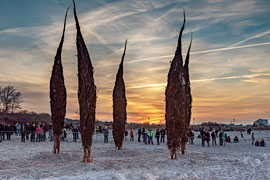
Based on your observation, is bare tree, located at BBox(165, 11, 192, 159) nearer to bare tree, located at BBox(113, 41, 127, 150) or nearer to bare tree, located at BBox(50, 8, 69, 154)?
bare tree, located at BBox(113, 41, 127, 150)

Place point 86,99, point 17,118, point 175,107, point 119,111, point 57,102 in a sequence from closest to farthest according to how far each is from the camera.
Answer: point 86,99 → point 175,107 → point 57,102 → point 119,111 → point 17,118

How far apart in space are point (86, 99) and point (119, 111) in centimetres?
617

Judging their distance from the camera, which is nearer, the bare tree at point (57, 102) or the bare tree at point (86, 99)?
the bare tree at point (86, 99)

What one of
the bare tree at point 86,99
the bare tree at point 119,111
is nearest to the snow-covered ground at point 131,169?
the bare tree at point 86,99

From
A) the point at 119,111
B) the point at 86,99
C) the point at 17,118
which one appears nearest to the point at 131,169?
the point at 86,99

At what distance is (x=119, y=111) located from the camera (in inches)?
790

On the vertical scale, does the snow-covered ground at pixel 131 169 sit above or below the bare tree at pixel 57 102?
below

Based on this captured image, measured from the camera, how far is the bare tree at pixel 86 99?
46.4ft

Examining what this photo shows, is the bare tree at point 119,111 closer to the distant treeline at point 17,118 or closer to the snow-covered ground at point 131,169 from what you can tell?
the snow-covered ground at point 131,169

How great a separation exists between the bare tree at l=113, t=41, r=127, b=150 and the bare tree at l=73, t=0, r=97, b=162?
5.65m

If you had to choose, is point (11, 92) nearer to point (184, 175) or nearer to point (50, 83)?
point (50, 83)

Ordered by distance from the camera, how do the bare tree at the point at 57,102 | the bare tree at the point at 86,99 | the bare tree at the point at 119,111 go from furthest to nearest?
the bare tree at the point at 119,111
the bare tree at the point at 57,102
the bare tree at the point at 86,99

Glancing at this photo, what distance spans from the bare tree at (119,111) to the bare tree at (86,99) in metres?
5.65

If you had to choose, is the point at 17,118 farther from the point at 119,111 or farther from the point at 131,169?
the point at 131,169
